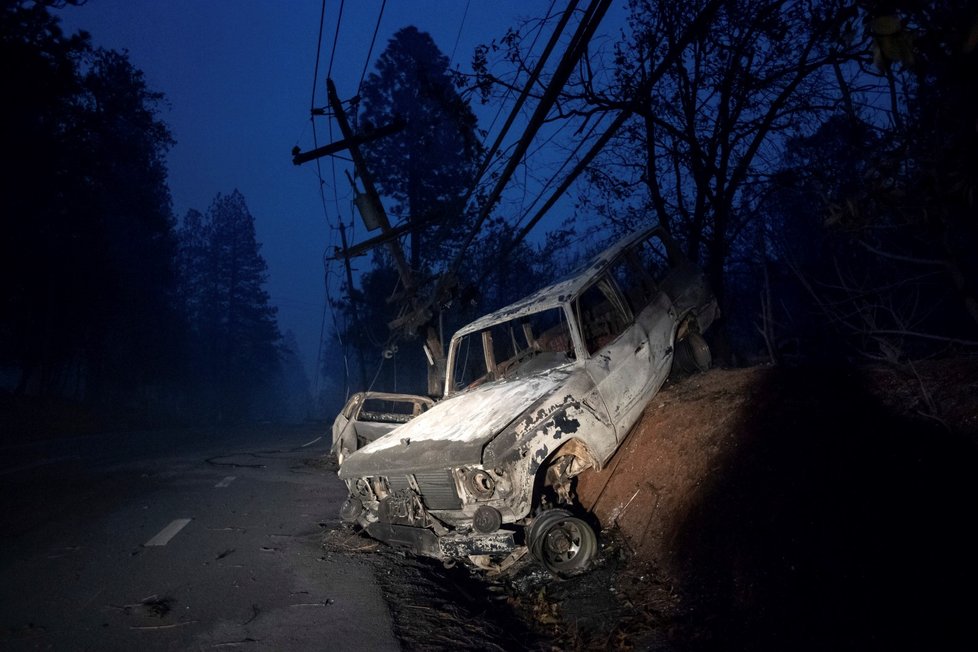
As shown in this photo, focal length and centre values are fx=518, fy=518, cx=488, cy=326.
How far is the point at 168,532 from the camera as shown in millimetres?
5355

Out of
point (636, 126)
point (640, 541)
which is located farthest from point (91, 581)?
point (636, 126)

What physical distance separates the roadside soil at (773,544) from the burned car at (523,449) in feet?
1.26

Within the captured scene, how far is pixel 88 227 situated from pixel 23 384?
8009mm

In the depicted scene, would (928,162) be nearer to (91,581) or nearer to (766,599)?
(766,599)

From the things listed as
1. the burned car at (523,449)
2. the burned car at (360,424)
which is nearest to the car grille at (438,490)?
the burned car at (523,449)

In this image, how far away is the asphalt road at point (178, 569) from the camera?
3148mm

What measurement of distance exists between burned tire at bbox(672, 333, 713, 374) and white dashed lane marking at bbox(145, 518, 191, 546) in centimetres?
593

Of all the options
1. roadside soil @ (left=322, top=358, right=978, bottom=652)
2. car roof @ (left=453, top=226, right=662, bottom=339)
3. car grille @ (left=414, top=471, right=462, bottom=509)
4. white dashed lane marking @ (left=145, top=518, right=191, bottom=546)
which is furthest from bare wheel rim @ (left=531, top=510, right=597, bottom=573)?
white dashed lane marking @ (left=145, top=518, right=191, bottom=546)

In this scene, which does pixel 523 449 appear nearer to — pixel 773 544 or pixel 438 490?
pixel 438 490

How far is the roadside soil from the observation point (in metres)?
2.64

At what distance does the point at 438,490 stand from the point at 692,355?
398 centimetres

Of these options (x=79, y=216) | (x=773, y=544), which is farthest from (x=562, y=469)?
(x=79, y=216)

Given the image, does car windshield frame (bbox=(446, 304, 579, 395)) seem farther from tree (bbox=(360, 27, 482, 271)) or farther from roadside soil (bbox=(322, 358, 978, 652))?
tree (bbox=(360, 27, 482, 271))

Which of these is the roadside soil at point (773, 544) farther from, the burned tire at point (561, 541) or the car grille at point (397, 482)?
the car grille at point (397, 482)
